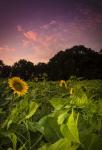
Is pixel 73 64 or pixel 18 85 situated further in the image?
pixel 73 64

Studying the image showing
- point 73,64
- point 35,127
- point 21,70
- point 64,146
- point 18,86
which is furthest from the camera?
point 73,64

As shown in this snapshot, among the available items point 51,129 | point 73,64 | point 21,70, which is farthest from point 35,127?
point 73,64

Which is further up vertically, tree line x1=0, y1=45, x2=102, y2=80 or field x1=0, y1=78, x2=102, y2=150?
tree line x1=0, y1=45, x2=102, y2=80

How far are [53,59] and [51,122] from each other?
70435mm

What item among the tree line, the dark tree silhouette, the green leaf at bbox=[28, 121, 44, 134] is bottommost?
the green leaf at bbox=[28, 121, 44, 134]

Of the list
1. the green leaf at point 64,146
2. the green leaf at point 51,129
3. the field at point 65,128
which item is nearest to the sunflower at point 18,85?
the field at point 65,128

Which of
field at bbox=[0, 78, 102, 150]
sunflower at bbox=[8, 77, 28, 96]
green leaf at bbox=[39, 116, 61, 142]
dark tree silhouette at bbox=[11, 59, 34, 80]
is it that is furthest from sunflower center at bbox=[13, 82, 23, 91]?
dark tree silhouette at bbox=[11, 59, 34, 80]

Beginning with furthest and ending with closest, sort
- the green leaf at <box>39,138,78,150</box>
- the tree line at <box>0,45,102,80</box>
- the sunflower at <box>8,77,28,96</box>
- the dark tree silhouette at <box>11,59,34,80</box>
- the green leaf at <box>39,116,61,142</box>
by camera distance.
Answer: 1. the tree line at <box>0,45,102,80</box>
2. the dark tree silhouette at <box>11,59,34,80</box>
3. the sunflower at <box>8,77,28,96</box>
4. the green leaf at <box>39,116,61,142</box>
5. the green leaf at <box>39,138,78,150</box>

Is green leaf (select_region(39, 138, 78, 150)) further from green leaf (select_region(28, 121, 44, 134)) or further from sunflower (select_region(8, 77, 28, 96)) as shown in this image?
sunflower (select_region(8, 77, 28, 96))

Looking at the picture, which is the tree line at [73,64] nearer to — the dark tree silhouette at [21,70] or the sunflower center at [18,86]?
the dark tree silhouette at [21,70]

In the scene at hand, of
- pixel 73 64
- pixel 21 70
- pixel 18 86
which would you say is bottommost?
pixel 18 86

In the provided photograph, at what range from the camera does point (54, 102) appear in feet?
3.33

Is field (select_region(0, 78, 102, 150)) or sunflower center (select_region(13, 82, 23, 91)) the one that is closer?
field (select_region(0, 78, 102, 150))

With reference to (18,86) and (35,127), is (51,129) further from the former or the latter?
(18,86)
